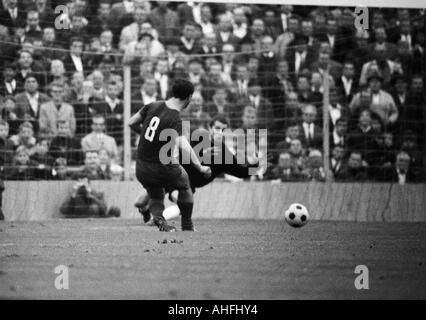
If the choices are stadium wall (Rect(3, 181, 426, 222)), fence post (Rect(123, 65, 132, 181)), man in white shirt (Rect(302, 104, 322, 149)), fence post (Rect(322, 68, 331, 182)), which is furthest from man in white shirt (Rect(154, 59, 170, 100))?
fence post (Rect(322, 68, 331, 182))

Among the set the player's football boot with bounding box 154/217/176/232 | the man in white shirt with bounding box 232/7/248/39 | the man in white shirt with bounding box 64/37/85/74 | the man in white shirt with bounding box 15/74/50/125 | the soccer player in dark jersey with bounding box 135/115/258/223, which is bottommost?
the player's football boot with bounding box 154/217/176/232

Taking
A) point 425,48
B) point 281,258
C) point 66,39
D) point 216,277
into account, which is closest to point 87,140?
point 66,39

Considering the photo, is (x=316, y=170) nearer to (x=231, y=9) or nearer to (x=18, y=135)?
(x=231, y=9)

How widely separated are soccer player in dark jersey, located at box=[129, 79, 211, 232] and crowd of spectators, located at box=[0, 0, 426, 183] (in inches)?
146

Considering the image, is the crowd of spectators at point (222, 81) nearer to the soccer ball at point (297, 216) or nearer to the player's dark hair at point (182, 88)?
the soccer ball at point (297, 216)

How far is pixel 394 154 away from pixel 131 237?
19.3 feet

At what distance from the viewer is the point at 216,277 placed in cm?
723

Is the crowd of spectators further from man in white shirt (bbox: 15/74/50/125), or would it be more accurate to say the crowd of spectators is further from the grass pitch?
the grass pitch

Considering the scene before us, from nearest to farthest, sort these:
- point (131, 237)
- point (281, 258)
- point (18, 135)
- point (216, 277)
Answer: point (216, 277), point (281, 258), point (131, 237), point (18, 135)

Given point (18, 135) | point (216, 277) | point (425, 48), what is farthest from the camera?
point (425, 48)

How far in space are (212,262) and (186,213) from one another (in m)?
3.34

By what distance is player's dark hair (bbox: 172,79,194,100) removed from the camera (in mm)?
11094

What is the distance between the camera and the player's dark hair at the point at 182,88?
36.4 ft

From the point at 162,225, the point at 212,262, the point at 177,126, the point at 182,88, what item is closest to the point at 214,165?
the point at 162,225
